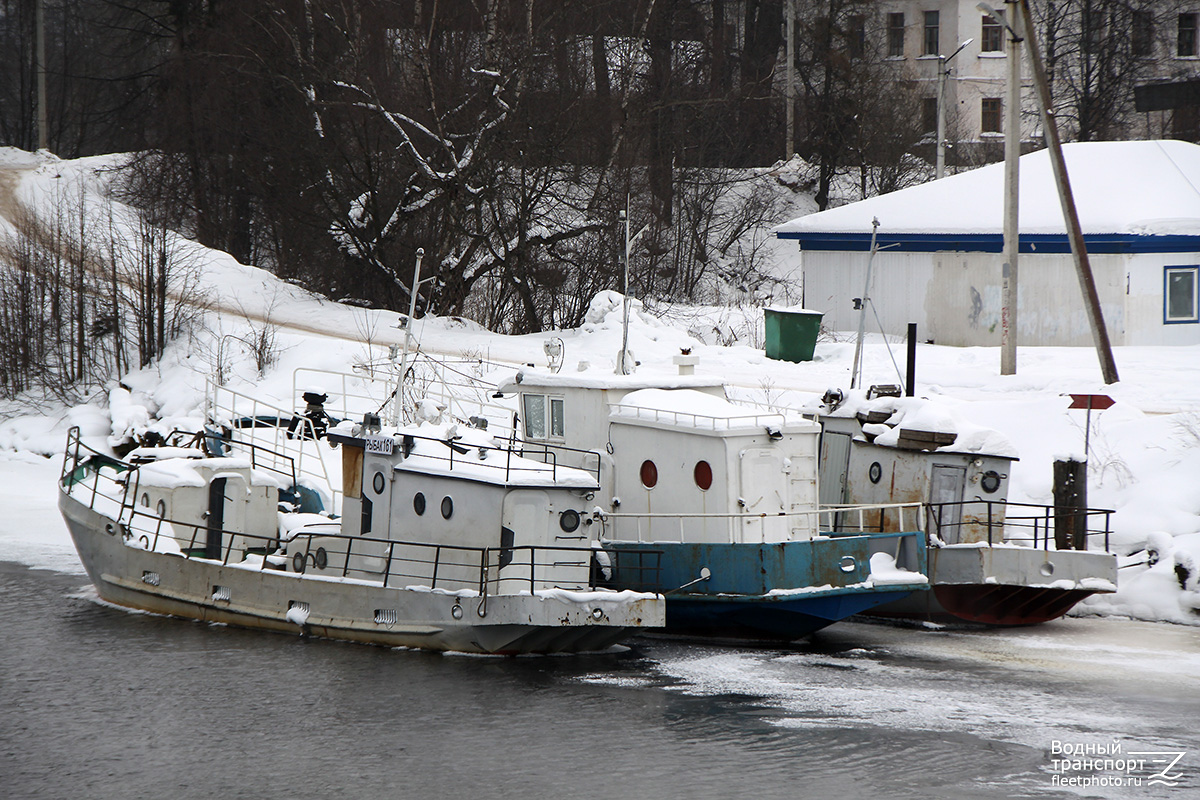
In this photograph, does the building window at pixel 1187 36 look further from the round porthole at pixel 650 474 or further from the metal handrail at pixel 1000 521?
the round porthole at pixel 650 474

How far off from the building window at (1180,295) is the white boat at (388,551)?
19.2 meters

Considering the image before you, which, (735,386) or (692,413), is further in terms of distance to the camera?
(735,386)

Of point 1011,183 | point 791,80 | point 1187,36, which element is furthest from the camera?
point 1187,36

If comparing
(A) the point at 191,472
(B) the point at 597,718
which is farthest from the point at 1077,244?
(A) the point at 191,472

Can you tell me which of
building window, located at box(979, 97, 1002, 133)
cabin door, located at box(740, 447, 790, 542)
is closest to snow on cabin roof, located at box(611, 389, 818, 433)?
cabin door, located at box(740, 447, 790, 542)

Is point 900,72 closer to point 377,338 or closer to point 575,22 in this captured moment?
point 575,22

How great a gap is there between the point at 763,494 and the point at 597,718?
4.27 meters

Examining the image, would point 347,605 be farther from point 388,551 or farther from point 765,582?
point 765,582

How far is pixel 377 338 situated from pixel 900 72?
3449 centimetres

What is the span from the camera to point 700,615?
16.1 meters

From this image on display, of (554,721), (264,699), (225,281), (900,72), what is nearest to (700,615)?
(554,721)

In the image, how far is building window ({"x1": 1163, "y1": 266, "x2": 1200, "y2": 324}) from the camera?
99.1ft

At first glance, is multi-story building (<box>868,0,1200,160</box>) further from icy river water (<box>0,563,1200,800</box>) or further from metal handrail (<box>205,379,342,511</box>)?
icy river water (<box>0,563,1200,800</box>)

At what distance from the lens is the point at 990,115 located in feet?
195
